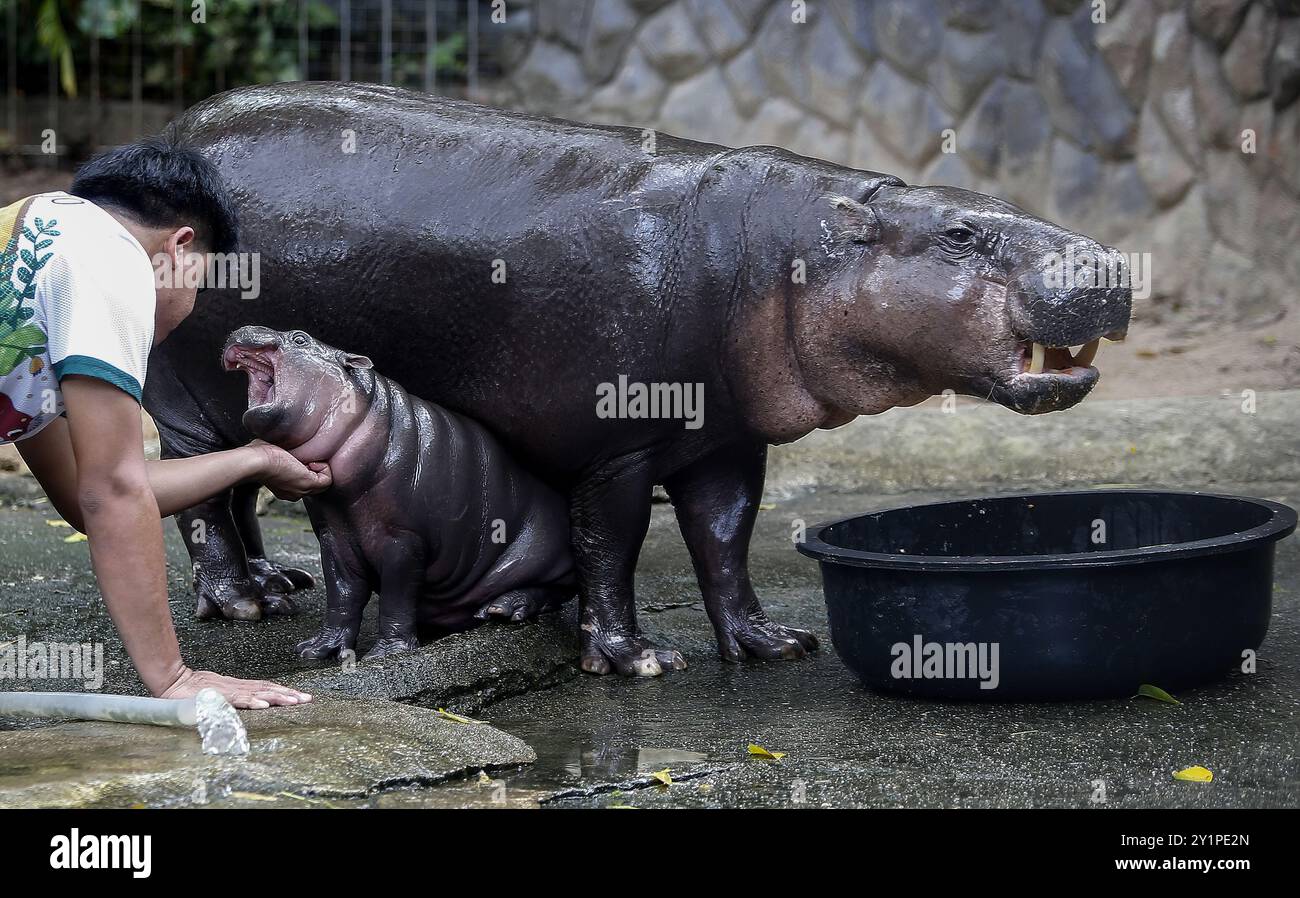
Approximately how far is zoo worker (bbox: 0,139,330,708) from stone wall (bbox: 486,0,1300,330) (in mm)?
7141

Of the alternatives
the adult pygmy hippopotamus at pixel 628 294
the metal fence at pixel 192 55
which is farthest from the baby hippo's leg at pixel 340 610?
the metal fence at pixel 192 55

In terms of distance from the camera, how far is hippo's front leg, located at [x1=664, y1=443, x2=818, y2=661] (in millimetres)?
4621

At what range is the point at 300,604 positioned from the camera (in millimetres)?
5215

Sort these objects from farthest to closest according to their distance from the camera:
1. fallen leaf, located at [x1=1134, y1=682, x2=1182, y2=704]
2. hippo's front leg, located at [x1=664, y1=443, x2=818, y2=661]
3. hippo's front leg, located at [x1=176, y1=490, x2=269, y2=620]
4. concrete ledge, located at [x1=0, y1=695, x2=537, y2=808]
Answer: hippo's front leg, located at [x1=176, y1=490, x2=269, y2=620]
hippo's front leg, located at [x1=664, y1=443, x2=818, y2=661]
fallen leaf, located at [x1=1134, y1=682, x2=1182, y2=704]
concrete ledge, located at [x1=0, y1=695, x2=537, y2=808]

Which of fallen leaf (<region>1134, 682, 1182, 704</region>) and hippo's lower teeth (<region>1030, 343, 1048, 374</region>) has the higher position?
hippo's lower teeth (<region>1030, 343, 1048, 374</region>)

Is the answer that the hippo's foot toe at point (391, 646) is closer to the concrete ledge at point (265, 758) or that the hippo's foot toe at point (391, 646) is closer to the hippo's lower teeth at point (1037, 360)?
the concrete ledge at point (265, 758)

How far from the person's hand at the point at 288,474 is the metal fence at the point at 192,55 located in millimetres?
6948

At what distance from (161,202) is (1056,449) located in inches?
176

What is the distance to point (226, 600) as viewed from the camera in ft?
16.2

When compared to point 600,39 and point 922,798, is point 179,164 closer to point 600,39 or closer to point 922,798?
point 922,798

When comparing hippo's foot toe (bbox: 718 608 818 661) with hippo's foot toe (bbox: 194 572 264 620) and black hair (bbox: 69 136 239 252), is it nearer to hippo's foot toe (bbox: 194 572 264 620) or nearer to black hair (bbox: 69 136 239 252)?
hippo's foot toe (bbox: 194 572 264 620)

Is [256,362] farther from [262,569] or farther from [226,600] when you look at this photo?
[262,569]

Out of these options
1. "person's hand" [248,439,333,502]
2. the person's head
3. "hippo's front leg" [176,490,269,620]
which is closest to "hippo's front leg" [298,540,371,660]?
"person's hand" [248,439,333,502]

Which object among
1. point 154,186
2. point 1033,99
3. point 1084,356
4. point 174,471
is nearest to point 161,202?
point 154,186
